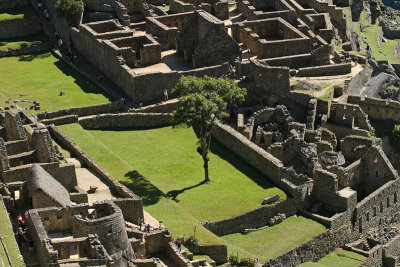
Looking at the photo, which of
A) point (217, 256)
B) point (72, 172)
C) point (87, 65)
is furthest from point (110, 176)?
point (87, 65)

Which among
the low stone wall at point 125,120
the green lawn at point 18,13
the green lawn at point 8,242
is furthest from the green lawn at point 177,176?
the green lawn at point 18,13

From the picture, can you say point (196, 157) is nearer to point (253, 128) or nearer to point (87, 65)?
point (253, 128)

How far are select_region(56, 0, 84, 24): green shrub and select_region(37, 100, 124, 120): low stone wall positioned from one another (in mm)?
15017

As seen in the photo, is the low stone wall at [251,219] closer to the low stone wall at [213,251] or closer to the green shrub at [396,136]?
the low stone wall at [213,251]

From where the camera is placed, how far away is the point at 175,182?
224 feet

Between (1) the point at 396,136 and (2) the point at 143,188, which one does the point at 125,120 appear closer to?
(2) the point at 143,188

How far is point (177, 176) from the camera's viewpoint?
69.3 metres

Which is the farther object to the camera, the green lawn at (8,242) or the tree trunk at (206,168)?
the tree trunk at (206,168)

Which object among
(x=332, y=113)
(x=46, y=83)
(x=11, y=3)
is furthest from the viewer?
(x=11, y=3)

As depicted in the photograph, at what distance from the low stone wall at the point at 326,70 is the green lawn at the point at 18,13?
27.6 m

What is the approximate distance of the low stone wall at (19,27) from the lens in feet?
299

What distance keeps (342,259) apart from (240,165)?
10.9 meters

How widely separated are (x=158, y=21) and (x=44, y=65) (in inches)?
459

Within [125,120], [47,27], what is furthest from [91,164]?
[47,27]
